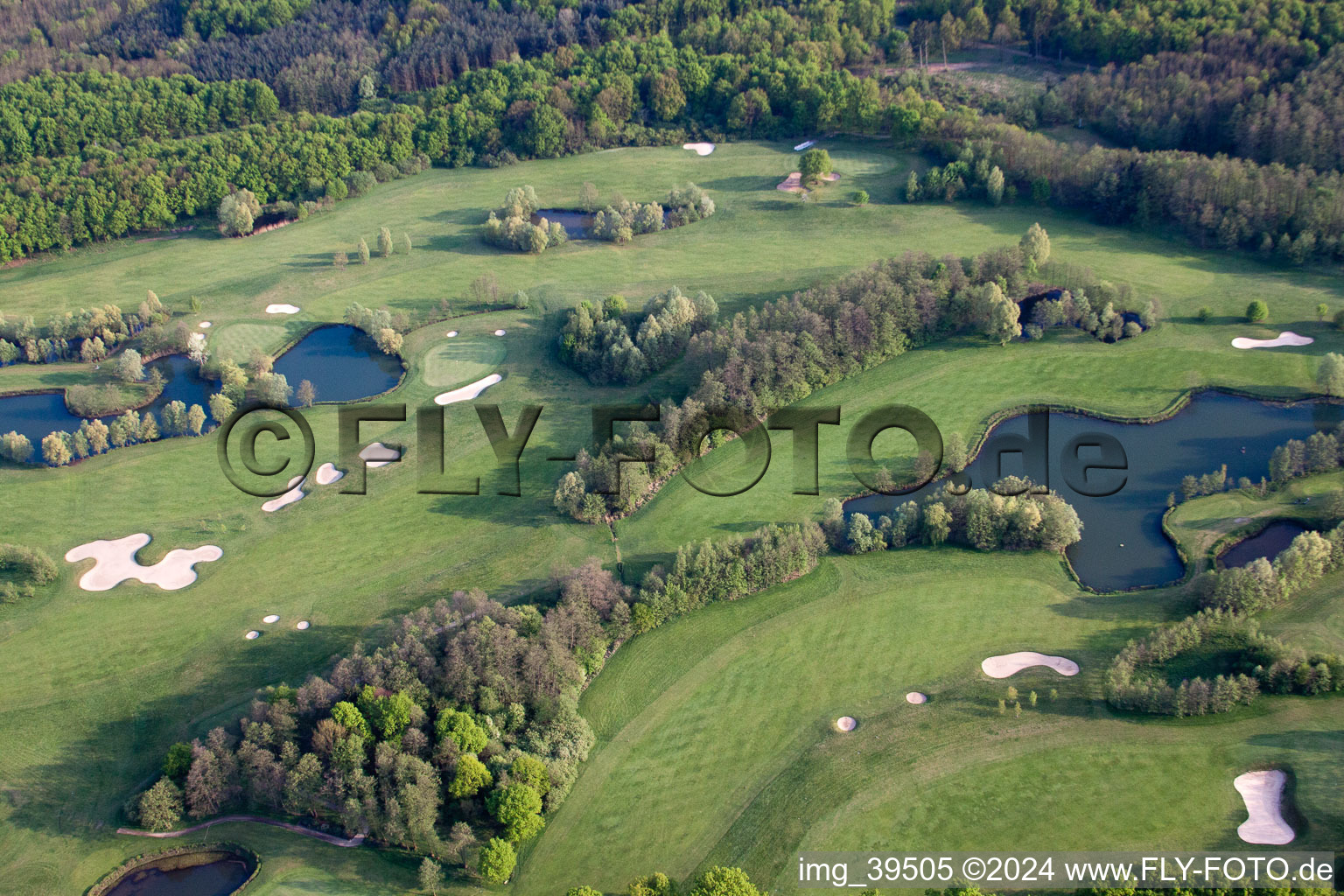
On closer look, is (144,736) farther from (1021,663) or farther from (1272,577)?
(1272,577)

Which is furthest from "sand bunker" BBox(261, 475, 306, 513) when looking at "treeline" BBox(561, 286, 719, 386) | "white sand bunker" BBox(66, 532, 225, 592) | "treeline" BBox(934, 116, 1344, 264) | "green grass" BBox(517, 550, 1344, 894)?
"treeline" BBox(934, 116, 1344, 264)

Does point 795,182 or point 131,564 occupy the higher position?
point 795,182

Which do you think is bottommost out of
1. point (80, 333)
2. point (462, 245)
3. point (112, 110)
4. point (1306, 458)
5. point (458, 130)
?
point (1306, 458)

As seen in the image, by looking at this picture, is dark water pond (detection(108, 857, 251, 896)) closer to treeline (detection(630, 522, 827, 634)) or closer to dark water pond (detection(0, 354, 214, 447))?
treeline (detection(630, 522, 827, 634))

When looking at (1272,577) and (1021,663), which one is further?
(1272,577)

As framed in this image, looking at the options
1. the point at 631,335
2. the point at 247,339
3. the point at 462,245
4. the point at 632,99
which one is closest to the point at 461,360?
the point at 631,335

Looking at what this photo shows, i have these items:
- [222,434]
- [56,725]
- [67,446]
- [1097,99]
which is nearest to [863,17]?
[1097,99]

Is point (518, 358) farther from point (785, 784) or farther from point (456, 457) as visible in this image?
point (785, 784)
